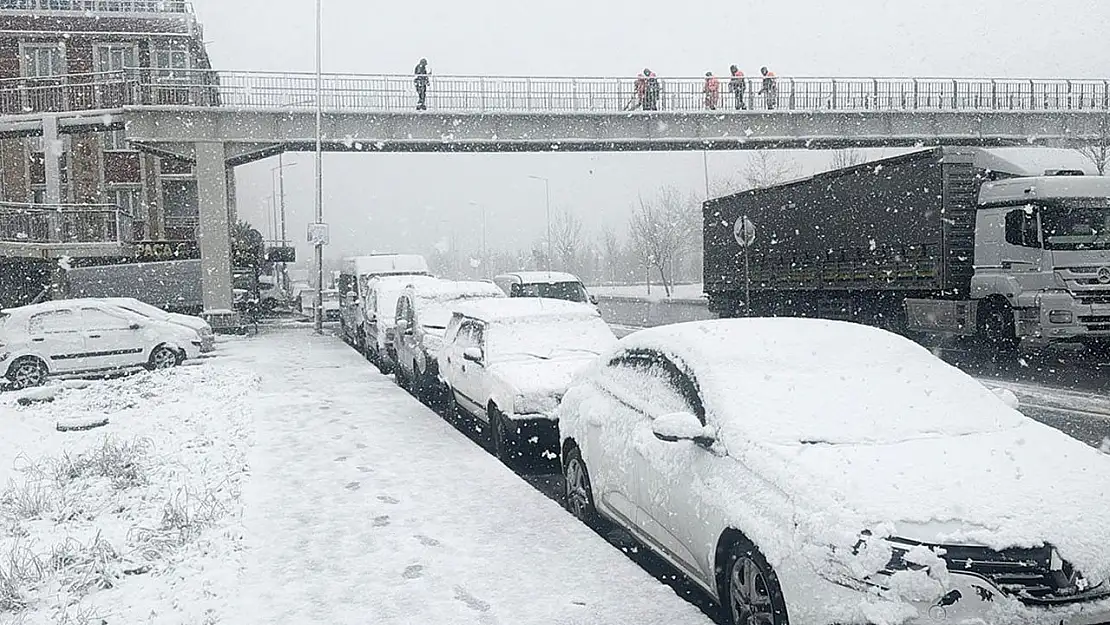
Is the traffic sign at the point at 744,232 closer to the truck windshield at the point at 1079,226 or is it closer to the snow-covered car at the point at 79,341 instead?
the truck windshield at the point at 1079,226

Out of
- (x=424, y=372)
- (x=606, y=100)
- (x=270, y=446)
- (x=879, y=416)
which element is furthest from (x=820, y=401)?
(x=606, y=100)

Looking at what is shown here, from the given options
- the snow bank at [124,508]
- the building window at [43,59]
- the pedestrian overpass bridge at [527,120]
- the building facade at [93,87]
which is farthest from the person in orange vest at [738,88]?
the building window at [43,59]

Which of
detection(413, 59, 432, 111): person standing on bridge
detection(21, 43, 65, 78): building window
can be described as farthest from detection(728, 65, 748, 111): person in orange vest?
detection(21, 43, 65, 78): building window

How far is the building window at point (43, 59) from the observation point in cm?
3953

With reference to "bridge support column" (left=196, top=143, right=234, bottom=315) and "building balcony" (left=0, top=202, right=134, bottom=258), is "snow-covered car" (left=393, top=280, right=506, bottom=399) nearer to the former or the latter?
"bridge support column" (left=196, top=143, right=234, bottom=315)

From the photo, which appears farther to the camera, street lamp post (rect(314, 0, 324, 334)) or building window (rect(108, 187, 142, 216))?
building window (rect(108, 187, 142, 216))

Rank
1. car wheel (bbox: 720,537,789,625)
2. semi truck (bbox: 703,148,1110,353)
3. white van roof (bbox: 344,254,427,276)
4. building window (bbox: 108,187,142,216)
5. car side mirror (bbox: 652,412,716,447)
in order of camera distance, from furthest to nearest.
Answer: building window (bbox: 108,187,142,216), white van roof (bbox: 344,254,427,276), semi truck (bbox: 703,148,1110,353), car side mirror (bbox: 652,412,716,447), car wheel (bbox: 720,537,789,625)

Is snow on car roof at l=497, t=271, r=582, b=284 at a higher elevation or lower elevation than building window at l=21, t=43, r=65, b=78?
lower

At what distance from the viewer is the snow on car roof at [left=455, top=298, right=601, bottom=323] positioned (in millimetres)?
11242

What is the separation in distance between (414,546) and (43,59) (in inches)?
1617

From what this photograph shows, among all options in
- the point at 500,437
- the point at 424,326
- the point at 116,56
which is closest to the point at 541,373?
the point at 500,437

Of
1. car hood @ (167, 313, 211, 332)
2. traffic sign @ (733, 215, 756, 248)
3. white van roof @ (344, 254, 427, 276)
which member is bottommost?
car hood @ (167, 313, 211, 332)

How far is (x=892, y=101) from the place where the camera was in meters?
33.1

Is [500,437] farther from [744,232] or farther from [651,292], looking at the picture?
[651,292]
